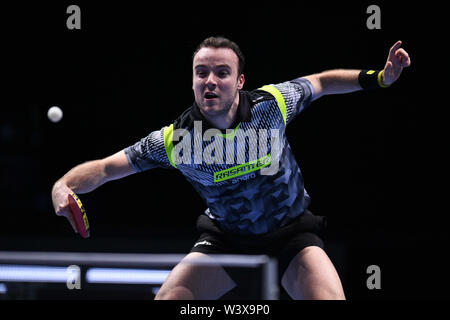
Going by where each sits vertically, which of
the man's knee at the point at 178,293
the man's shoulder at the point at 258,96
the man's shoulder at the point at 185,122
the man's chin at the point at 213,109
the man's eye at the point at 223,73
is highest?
the man's eye at the point at 223,73

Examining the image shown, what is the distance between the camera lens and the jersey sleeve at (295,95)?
3.09 metres

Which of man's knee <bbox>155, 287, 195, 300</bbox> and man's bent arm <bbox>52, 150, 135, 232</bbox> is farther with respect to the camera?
man's bent arm <bbox>52, 150, 135, 232</bbox>

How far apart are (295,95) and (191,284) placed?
3.71 ft

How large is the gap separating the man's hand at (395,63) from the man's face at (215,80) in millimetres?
749

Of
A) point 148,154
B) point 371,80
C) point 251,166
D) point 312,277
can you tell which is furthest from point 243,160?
point 371,80

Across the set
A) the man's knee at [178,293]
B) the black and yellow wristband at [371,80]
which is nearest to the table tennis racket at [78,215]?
the man's knee at [178,293]

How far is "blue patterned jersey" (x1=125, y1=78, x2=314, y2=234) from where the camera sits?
2.97 m

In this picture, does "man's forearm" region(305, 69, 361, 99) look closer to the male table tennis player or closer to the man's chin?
the male table tennis player

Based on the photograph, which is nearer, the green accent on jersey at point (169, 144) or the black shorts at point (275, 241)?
the black shorts at point (275, 241)

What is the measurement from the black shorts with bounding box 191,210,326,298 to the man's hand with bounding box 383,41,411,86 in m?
0.78

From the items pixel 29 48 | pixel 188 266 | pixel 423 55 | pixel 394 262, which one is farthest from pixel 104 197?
pixel 188 266
